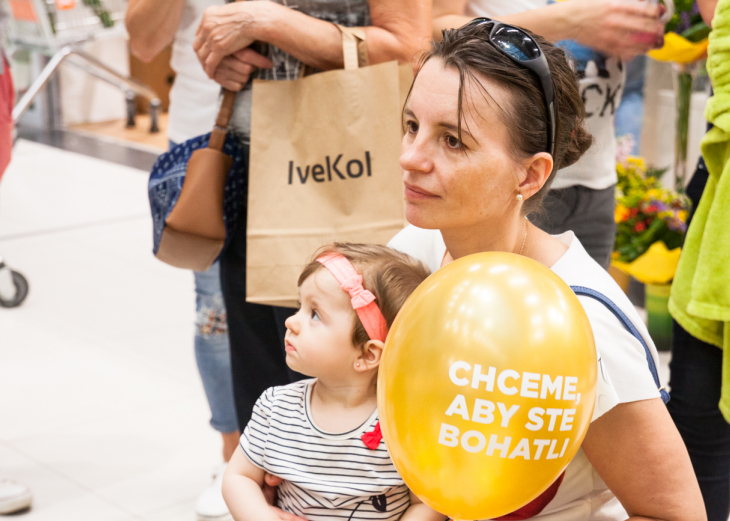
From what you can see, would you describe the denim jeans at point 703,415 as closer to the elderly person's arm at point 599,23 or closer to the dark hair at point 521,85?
the elderly person's arm at point 599,23

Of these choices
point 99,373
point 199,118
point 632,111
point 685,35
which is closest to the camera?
point 199,118

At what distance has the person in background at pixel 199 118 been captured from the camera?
195cm

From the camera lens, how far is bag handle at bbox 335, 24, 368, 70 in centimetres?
153

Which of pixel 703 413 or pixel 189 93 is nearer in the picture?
pixel 703 413

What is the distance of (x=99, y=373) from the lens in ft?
10.3

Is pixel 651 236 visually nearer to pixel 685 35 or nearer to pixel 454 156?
pixel 685 35

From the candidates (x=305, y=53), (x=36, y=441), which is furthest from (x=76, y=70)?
(x=305, y=53)

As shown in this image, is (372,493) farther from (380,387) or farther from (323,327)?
(380,387)

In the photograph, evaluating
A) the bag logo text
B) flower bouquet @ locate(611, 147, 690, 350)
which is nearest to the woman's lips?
the bag logo text

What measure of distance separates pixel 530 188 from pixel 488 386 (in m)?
0.35

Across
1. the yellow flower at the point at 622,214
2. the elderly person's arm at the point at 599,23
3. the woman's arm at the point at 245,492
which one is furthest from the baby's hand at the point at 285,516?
the yellow flower at the point at 622,214

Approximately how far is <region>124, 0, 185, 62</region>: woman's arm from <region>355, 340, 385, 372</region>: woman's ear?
101 centimetres

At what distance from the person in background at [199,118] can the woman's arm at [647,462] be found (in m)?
1.33

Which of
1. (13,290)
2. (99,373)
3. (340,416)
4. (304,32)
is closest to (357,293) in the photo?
(340,416)
